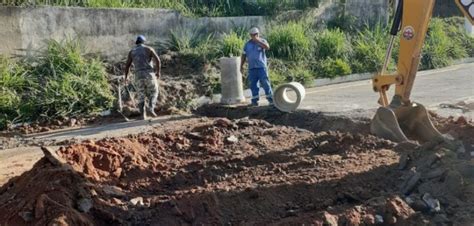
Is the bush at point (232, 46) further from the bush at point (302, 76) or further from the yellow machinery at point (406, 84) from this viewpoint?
the yellow machinery at point (406, 84)

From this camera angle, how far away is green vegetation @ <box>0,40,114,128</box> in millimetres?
11977

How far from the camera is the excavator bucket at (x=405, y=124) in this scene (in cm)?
796

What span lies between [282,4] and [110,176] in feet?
45.0

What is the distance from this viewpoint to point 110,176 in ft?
22.4

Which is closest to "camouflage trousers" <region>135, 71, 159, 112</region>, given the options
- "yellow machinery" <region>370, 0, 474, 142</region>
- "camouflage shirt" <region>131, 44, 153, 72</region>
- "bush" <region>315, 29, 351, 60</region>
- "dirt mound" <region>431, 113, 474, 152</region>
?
"camouflage shirt" <region>131, 44, 153, 72</region>

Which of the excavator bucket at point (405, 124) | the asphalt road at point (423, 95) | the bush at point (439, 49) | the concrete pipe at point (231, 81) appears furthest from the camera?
the bush at point (439, 49)

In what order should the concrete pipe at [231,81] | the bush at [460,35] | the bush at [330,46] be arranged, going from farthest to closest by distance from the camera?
the bush at [460,35], the bush at [330,46], the concrete pipe at [231,81]

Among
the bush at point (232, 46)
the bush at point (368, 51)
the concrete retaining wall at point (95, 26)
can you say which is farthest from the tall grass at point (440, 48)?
the bush at point (232, 46)

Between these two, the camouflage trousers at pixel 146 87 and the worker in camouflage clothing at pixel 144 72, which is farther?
the camouflage trousers at pixel 146 87

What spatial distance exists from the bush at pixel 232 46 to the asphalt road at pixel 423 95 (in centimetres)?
217

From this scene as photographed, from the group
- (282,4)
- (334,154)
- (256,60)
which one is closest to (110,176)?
(334,154)

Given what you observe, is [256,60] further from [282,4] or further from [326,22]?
[326,22]

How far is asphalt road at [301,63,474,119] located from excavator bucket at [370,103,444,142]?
257 cm

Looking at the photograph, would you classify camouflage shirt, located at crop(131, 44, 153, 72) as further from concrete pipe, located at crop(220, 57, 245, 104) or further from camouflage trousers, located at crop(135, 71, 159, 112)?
concrete pipe, located at crop(220, 57, 245, 104)
